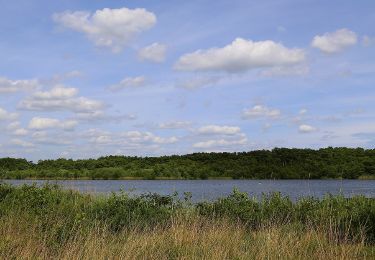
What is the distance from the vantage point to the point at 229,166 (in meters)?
94.6

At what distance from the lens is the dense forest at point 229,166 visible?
2734 inches

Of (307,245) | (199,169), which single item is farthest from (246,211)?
(199,169)

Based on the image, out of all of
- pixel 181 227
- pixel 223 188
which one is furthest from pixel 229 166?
pixel 181 227

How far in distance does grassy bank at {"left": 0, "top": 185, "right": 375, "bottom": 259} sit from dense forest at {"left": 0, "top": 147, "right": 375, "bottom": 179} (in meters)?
45.5

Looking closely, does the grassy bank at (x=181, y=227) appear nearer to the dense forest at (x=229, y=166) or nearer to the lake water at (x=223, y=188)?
the lake water at (x=223, y=188)

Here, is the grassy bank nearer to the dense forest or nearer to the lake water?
the lake water

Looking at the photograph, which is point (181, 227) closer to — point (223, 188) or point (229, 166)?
point (223, 188)

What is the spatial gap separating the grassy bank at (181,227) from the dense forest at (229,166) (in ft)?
149

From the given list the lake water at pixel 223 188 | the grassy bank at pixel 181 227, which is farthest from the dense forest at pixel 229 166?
the grassy bank at pixel 181 227

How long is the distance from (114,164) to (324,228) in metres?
89.3

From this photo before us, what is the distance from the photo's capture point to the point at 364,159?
71.9m

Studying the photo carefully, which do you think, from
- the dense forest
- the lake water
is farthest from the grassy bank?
the dense forest

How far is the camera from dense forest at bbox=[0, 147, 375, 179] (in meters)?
69.4

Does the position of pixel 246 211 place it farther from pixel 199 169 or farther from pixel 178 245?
pixel 199 169
